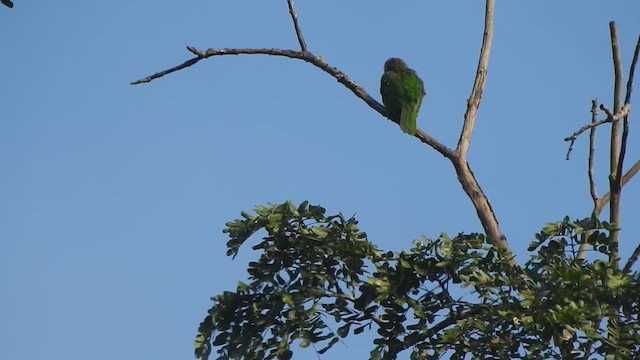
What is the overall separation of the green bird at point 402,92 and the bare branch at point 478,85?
789 millimetres

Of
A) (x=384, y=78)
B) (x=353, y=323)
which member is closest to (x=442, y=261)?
(x=353, y=323)

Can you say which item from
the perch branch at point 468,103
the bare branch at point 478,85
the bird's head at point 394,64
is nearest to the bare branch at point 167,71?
the perch branch at point 468,103

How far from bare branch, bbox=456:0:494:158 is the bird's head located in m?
2.42

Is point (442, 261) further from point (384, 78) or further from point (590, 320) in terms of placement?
point (384, 78)

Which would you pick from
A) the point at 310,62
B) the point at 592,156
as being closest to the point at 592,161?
the point at 592,156

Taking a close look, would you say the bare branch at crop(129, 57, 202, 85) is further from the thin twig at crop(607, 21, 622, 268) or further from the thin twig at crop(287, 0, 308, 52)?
the thin twig at crop(607, 21, 622, 268)

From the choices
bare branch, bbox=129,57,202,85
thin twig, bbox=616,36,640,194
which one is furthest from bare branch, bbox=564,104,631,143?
bare branch, bbox=129,57,202,85

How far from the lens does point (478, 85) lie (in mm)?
7871

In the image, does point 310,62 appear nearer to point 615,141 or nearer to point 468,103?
point 468,103

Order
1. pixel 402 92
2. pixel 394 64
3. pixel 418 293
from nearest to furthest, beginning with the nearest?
1. pixel 418 293
2. pixel 402 92
3. pixel 394 64

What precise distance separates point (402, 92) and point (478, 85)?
170 cm

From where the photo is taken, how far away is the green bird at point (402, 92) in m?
8.99

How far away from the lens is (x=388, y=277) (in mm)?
6309

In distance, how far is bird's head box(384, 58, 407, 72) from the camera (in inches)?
412
